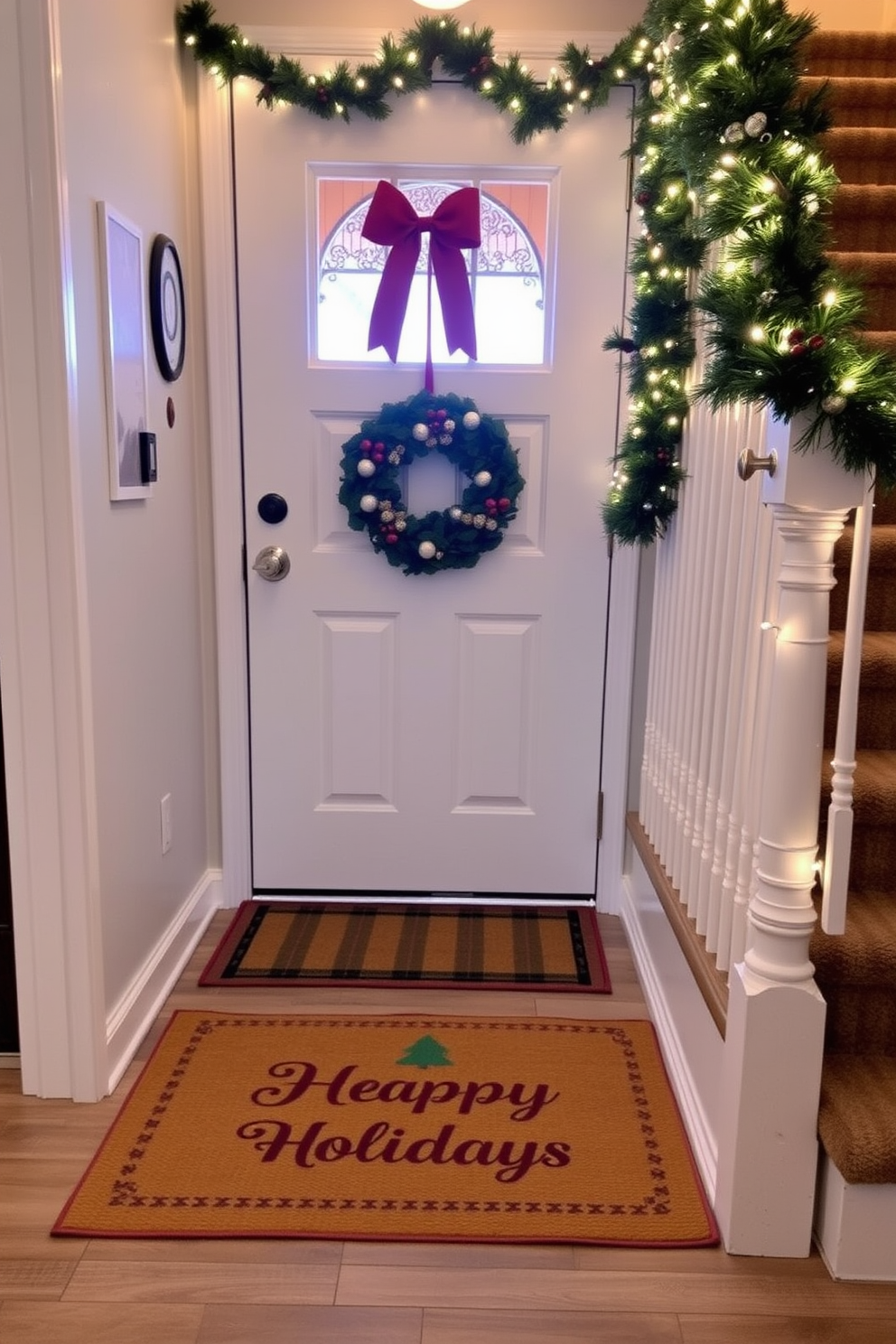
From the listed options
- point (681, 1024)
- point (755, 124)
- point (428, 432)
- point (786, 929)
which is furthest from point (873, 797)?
point (428, 432)

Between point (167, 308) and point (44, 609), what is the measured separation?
2.99ft

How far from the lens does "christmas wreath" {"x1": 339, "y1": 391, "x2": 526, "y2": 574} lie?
265 centimetres

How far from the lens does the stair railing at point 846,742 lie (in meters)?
1.49

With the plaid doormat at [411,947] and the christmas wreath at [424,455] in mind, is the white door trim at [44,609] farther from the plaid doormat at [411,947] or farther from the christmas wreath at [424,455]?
the christmas wreath at [424,455]

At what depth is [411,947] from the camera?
2684 millimetres

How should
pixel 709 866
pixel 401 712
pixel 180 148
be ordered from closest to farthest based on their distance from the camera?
pixel 709 866
pixel 180 148
pixel 401 712

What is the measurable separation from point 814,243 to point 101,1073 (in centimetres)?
187

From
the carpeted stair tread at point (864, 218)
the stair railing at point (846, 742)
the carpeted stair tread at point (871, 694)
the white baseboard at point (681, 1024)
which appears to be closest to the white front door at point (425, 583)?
the white baseboard at point (681, 1024)

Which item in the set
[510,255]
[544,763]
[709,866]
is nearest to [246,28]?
[510,255]

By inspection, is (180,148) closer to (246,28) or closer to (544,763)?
(246,28)

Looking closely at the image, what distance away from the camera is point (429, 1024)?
2.32 metres

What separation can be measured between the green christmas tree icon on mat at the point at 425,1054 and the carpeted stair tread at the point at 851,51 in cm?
261

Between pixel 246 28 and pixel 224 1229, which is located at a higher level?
pixel 246 28

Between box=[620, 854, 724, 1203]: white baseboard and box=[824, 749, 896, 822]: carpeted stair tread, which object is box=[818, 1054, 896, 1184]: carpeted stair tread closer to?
box=[620, 854, 724, 1203]: white baseboard
